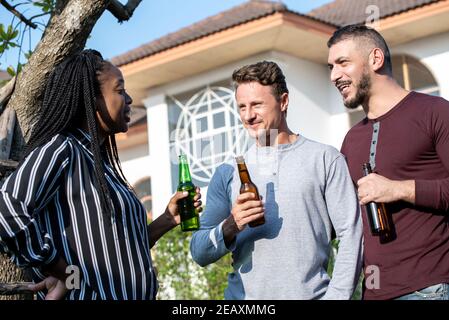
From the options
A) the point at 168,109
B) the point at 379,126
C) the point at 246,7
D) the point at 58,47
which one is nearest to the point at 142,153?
the point at 168,109

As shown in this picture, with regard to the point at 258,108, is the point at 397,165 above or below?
below

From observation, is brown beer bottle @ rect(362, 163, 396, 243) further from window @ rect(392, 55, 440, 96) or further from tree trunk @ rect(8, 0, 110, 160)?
window @ rect(392, 55, 440, 96)

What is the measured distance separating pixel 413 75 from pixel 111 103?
48.1ft

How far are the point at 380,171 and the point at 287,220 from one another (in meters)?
0.44

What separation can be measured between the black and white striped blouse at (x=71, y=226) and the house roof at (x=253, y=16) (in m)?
11.8

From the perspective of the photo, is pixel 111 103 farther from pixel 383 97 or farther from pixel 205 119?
pixel 205 119

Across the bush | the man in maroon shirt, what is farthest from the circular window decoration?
the man in maroon shirt

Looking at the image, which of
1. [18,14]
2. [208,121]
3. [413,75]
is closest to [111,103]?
[18,14]

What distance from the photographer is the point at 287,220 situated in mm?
3285

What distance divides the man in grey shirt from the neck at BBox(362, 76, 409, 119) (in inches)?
11.2

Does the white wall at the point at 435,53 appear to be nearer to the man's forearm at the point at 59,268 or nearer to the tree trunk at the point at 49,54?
the tree trunk at the point at 49,54

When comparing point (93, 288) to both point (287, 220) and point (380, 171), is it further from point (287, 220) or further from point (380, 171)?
point (380, 171)

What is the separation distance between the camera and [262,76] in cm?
346

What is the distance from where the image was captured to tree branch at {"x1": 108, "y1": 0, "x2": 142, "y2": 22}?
5305 mm
